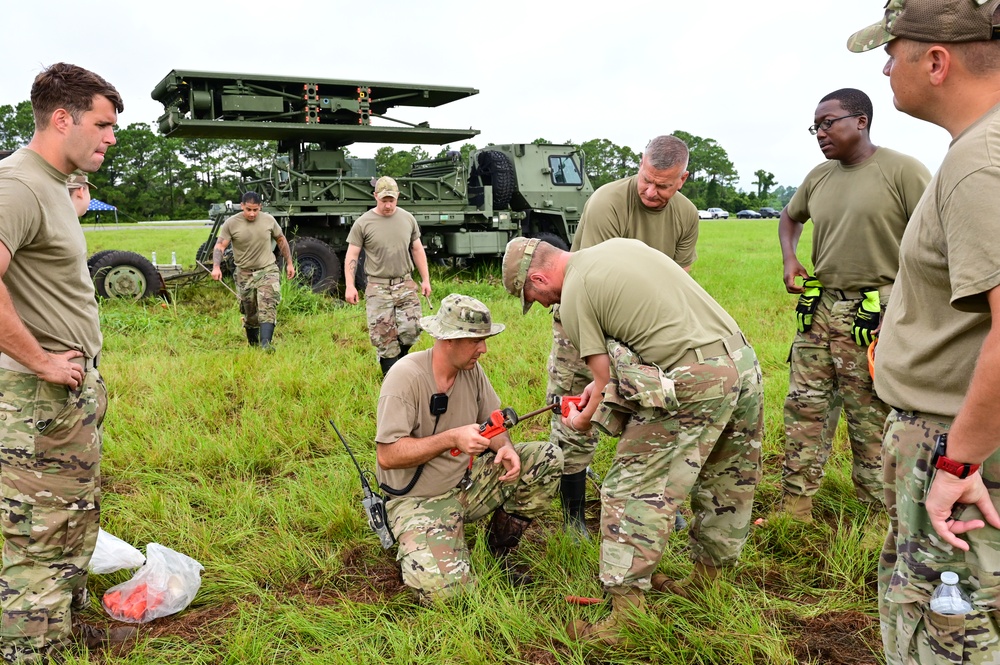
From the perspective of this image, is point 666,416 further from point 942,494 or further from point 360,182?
point 360,182

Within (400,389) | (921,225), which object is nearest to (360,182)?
(400,389)

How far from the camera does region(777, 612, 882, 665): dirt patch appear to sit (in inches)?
101

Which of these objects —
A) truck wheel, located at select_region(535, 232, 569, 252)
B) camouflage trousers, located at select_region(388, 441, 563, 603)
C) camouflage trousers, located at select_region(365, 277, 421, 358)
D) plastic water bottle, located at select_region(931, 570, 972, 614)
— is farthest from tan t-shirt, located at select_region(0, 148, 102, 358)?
truck wheel, located at select_region(535, 232, 569, 252)

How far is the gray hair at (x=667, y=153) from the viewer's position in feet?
10.8

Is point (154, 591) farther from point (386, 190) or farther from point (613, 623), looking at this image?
point (386, 190)

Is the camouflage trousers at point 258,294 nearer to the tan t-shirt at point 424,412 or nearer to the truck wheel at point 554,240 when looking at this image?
the tan t-shirt at point 424,412

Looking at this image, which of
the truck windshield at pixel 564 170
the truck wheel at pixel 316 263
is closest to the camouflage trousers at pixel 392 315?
the truck wheel at pixel 316 263

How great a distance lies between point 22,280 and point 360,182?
9152mm

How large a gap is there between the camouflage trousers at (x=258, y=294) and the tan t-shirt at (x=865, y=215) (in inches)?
215

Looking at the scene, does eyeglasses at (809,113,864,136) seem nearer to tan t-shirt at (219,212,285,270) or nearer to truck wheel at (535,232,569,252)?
tan t-shirt at (219,212,285,270)

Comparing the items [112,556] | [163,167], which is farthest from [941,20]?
[163,167]

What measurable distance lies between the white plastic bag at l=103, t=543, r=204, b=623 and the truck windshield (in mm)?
11290

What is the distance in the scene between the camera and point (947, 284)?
162cm

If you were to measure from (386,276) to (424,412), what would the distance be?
3460mm
